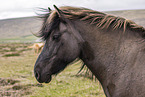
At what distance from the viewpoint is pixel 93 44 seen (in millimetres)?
2475

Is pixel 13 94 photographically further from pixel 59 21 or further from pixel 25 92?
pixel 59 21

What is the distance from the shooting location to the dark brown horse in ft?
7.60

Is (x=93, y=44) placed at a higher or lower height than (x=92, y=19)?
lower

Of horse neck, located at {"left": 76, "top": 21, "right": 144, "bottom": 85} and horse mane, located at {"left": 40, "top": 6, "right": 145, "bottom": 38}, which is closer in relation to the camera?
horse neck, located at {"left": 76, "top": 21, "right": 144, "bottom": 85}

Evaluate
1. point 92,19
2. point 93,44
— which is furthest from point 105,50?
point 92,19

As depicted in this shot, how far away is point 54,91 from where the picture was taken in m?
6.70

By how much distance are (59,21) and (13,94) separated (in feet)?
15.9

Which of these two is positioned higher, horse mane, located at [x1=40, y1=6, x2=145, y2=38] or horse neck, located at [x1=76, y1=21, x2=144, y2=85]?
horse mane, located at [x1=40, y1=6, x2=145, y2=38]

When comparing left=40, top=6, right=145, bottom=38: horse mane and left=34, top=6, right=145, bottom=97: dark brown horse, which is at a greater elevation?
left=40, top=6, right=145, bottom=38: horse mane

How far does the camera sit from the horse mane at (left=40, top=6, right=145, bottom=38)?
8.02 ft

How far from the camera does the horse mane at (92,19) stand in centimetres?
245

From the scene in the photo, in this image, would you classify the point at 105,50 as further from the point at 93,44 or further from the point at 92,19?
the point at 92,19

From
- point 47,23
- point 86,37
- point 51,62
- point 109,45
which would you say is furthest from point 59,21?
point 109,45

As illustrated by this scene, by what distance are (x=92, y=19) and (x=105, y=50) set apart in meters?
0.56
